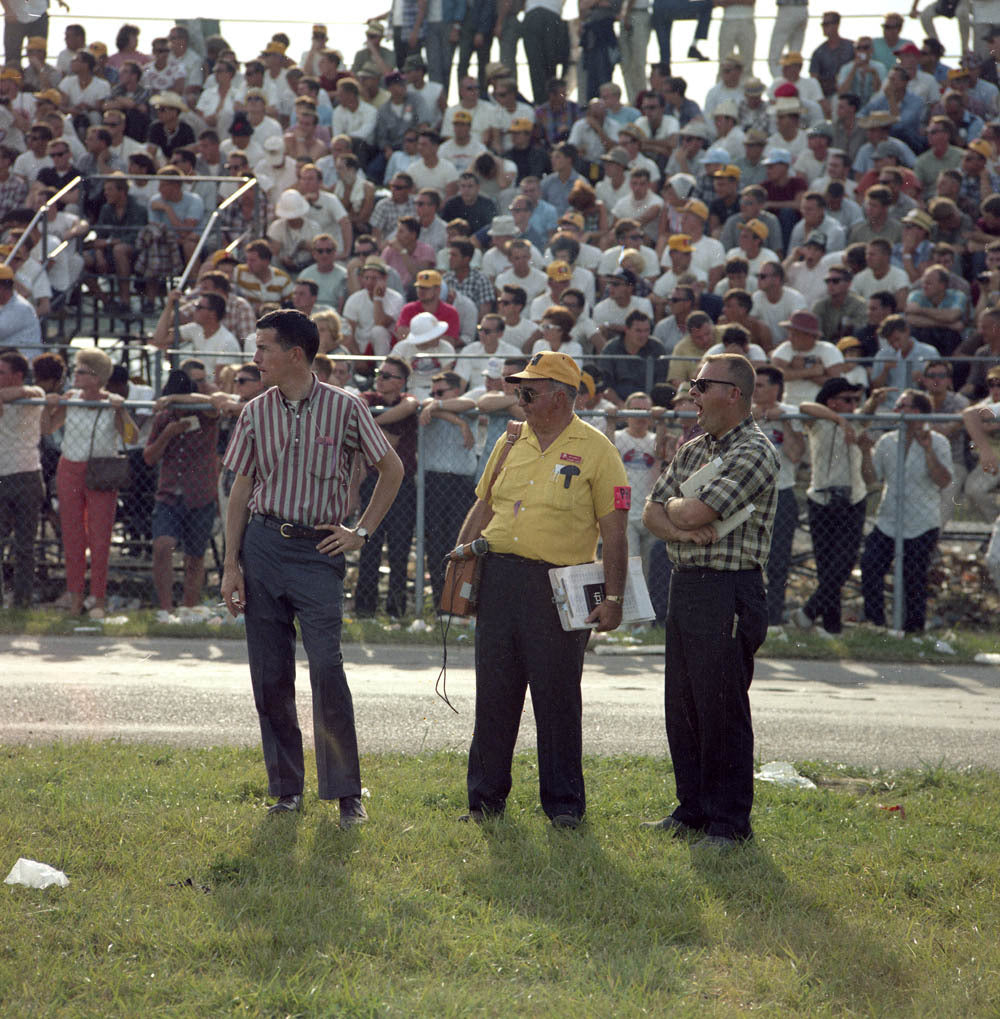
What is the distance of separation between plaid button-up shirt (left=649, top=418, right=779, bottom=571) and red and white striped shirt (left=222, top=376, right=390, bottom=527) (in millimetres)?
1461

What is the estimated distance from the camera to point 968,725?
8719 mm

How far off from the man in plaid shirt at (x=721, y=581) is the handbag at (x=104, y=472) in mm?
7191

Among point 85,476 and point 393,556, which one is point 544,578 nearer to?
point 393,556

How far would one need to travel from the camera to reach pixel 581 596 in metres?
5.92

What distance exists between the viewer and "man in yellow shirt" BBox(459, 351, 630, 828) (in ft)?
19.7

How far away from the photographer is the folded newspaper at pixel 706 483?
225 inches

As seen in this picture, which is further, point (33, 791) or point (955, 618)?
point (955, 618)

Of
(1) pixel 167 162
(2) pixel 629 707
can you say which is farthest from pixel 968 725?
(1) pixel 167 162

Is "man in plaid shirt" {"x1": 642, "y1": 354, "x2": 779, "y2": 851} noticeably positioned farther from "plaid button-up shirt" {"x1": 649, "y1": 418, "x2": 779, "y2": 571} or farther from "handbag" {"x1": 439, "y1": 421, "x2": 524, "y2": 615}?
"handbag" {"x1": 439, "y1": 421, "x2": 524, "y2": 615}

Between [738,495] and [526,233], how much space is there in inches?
466

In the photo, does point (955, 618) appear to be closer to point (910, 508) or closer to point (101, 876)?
point (910, 508)

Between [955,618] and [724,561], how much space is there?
800 cm

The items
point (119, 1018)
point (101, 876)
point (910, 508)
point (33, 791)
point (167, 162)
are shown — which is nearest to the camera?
point (119, 1018)

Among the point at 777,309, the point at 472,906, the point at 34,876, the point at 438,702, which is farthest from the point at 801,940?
the point at 777,309
